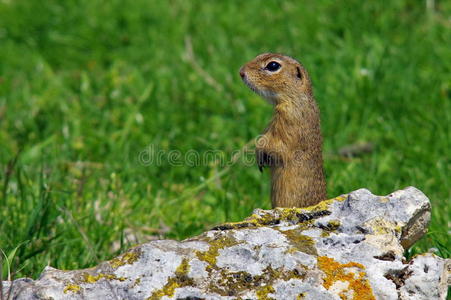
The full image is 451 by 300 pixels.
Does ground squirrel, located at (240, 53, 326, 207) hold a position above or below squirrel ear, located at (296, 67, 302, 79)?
below

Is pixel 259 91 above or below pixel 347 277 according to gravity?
above

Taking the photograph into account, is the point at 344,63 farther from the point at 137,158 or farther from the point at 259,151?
the point at 259,151

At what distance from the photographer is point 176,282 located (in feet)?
9.59

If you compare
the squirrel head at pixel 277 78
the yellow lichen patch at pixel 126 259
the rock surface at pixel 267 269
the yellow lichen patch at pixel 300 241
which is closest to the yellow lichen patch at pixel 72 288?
A: the rock surface at pixel 267 269

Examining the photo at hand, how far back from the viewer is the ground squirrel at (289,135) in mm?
4262

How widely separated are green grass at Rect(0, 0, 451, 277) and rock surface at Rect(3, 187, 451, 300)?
1014 mm

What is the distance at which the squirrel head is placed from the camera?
466 centimetres

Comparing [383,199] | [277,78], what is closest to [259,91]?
Result: [277,78]

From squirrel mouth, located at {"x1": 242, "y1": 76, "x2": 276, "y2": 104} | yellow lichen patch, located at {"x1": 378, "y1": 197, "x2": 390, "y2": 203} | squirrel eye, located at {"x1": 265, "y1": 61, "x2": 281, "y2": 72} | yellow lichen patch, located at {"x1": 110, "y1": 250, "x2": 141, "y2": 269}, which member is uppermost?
squirrel eye, located at {"x1": 265, "y1": 61, "x2": 281, "y2": 72}

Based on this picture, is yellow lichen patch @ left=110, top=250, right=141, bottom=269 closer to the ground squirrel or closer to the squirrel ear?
the ground squirrel

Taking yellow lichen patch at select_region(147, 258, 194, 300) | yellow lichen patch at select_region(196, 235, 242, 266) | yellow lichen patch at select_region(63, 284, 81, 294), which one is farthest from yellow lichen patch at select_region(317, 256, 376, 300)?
yellow lichen patch at select_region(63, 284, 81, 294)

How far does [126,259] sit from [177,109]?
3.64m

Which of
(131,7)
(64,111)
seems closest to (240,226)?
(64,111)

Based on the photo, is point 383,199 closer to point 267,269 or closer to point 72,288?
point 267,269
